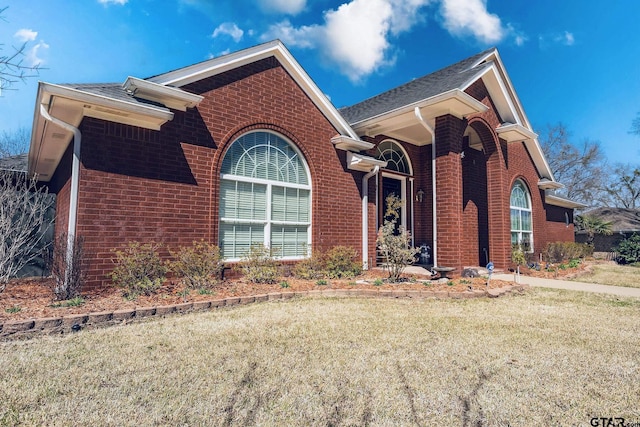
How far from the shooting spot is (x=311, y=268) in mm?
8094

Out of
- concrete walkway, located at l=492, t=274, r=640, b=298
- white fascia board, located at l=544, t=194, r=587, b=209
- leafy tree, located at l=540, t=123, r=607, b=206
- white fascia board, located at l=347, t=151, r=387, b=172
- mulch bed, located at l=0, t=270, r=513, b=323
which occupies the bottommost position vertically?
concrete walkway, located at l=492, t=274, r=640, b=298

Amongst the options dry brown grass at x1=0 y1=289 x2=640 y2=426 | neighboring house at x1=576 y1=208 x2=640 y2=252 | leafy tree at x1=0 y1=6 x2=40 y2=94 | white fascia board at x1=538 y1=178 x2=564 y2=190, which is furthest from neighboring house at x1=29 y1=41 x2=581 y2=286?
neighboring house at x1=576 y1=208 x2=640 y2=252

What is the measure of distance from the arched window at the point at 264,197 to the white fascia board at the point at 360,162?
4.38 ft

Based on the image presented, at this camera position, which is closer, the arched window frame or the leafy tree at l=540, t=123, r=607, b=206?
the arched window frame

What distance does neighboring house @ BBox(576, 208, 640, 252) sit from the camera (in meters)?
20.3

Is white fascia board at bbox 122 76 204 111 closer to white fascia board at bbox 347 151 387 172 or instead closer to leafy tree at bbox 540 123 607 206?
white fascia board at bbox 347 151 387 172

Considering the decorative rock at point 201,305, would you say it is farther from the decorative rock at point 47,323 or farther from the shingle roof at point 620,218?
the shingle roof at point 620,218

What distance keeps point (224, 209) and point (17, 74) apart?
383cm

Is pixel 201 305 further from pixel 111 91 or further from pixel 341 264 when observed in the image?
pixel 111 91

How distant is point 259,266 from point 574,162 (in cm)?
3694

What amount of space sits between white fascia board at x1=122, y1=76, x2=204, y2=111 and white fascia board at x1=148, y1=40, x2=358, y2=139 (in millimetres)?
312

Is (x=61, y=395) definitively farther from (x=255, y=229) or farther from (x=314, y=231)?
(x=314, y=231)

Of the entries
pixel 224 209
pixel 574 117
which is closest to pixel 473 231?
pixel 224 209

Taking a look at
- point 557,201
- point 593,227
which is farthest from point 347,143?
point 593,227
